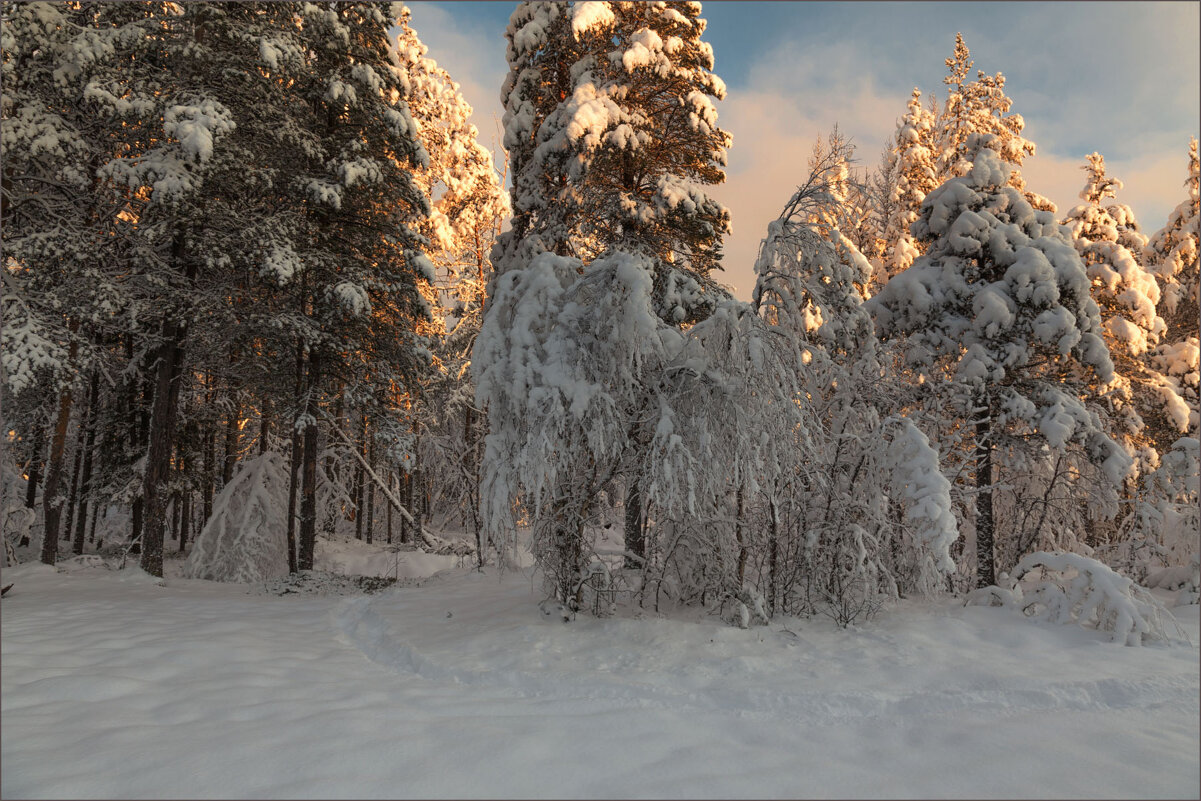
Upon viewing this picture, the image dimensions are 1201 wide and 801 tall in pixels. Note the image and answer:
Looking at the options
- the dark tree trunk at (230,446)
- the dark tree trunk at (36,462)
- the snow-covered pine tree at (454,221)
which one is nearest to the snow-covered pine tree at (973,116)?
the snow-covered pine tree at (454,221)

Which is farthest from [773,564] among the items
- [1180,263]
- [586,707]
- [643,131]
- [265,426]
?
[1180,263]

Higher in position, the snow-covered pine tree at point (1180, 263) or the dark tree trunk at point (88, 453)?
the snow-covered pine tree at point (1180, 263)

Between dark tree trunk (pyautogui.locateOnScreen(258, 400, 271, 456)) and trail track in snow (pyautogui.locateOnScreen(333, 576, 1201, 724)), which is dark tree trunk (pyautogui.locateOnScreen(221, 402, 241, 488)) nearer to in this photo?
dark tree trunk (pyautogui.locateOnScreen(258, 400, 271, 456))

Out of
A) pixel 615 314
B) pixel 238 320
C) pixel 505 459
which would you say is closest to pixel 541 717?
pixel 505 459

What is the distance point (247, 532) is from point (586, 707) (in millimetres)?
10893

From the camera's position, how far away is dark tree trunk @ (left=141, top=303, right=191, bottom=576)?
1166 centimetres

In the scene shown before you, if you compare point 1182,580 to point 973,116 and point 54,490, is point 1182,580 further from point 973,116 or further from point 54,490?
point 54,490

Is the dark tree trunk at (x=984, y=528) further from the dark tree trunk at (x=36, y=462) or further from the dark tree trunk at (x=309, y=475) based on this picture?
the dark tree trunk at (x=36, y=462)

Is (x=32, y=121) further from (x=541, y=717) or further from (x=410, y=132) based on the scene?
(x=541, y=717)

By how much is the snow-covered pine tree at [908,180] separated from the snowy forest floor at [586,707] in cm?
1429

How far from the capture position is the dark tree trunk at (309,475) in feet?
42.6

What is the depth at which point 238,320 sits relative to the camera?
13.1 metres

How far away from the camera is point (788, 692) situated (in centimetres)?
561

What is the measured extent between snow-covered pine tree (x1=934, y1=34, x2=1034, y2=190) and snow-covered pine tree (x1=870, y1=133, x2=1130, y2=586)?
29.6 feet
